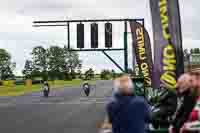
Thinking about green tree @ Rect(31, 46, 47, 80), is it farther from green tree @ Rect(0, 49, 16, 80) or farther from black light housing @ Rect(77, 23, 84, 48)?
black light housing @ Rect(77, 23, 84, 48)

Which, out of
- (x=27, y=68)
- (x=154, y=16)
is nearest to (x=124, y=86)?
(x=154, y=16)

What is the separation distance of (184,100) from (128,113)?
31.5 inches

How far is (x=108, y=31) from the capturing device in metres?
34.7

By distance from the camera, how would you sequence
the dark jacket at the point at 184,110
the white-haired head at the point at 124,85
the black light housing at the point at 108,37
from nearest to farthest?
1. the white-haired head at the point at 124,85
2. the dark jacket at the point at 184,110
3. the black light housing at the point at 108,37

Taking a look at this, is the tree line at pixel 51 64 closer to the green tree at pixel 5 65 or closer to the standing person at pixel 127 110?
the green tree at pixel 5 65

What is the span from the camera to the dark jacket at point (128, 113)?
7.76 metres

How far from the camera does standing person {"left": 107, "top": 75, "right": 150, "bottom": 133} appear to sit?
7.72 meters

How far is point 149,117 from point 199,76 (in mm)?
805

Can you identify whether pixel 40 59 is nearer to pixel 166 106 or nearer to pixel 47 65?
pixel 47 65

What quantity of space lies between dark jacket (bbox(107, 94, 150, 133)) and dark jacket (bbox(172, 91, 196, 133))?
21.5 inches

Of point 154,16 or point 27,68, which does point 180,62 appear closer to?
point 154,16

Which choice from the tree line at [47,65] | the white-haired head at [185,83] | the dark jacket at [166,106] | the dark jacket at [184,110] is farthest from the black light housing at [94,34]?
the tree line at [47,65]

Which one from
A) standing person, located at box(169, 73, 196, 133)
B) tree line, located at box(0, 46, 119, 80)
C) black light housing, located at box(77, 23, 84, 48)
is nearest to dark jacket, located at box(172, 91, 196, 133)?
standing person, located at box(169, 73, 196, 133)

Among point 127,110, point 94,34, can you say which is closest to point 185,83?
point 127,110
